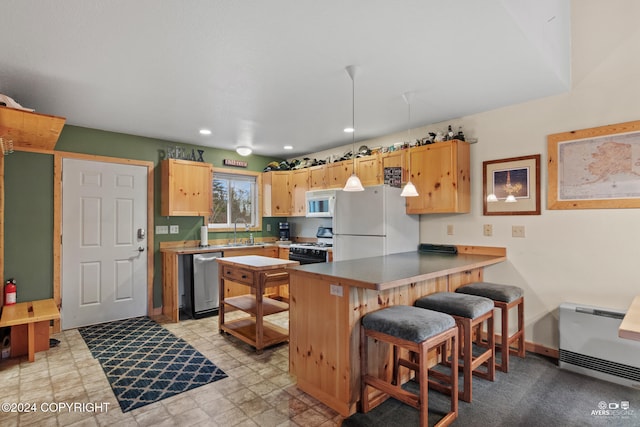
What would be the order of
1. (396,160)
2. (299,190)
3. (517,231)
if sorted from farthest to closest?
1. (299,190)
2. (396,160)
3. (517,231)

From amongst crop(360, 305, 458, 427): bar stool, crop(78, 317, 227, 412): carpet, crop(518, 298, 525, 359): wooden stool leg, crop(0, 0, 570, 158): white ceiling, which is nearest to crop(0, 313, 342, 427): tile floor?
crop(78, 317, 227, 412): carpet

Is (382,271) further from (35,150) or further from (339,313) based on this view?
(35,150)

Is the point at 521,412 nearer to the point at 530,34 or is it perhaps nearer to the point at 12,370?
the point at 530,34

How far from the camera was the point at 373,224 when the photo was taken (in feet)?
11.7

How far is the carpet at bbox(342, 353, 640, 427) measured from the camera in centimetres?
207

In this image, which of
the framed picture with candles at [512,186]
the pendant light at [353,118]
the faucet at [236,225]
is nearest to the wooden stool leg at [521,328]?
the framed picture with candles at [512,186]

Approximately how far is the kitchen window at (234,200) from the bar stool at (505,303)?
3.59m

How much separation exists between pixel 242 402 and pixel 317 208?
2.93m

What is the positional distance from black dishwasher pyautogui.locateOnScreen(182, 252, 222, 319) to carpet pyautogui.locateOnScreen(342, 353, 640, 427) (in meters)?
2.76

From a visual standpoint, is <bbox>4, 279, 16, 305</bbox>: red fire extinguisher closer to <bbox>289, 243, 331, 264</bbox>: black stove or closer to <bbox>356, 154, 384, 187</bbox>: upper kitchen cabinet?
<bbox>289, 243, 331, 264</bbox>: black stove

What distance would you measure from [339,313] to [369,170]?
2538 mm

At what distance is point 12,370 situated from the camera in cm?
280

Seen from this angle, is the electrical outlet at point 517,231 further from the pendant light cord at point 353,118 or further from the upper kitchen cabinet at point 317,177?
the upper kitchen cabinet at point 317,177

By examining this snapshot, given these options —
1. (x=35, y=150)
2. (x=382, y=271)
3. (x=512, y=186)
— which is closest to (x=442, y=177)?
(x=512, y=186)
